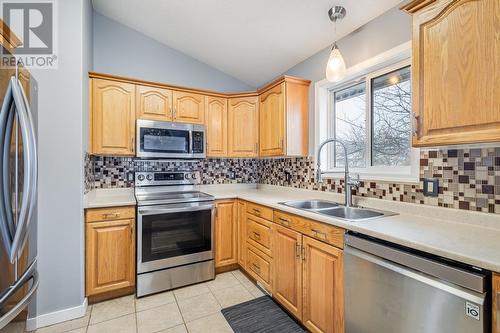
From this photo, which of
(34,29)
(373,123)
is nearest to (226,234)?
(373,123)

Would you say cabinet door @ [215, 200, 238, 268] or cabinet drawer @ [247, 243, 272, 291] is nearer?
cabinet drawer @ [247, 243, 272, 291]

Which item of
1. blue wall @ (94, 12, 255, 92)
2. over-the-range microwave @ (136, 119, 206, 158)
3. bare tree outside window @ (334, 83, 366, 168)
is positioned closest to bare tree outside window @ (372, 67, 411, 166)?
bare tree outside window @ (334, 83, 366, 168)

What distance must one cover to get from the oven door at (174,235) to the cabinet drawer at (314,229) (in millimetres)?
862

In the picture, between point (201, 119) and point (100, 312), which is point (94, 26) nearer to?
point (201, 119)

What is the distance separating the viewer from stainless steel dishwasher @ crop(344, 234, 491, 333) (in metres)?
0.89

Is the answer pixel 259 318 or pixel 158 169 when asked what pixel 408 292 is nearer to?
pixel 259 318

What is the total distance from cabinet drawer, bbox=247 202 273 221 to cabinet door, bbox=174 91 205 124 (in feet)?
3.98

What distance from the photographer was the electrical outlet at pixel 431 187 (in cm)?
152

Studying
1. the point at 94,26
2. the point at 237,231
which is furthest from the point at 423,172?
the point at 94,26

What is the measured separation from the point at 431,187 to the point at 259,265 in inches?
61.0

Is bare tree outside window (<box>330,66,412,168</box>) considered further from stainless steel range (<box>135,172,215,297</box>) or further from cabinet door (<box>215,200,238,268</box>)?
stainless steel range (<box>135,172,215,297</box>)

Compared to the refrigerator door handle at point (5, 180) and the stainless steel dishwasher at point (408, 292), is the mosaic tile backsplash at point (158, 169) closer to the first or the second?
the refrigerator door handle at point (5, 180)

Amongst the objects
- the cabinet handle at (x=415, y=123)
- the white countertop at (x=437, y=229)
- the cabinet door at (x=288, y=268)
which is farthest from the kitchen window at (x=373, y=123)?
the cabinet door at (x=288, y=268)

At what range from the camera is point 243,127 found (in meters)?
3.12
